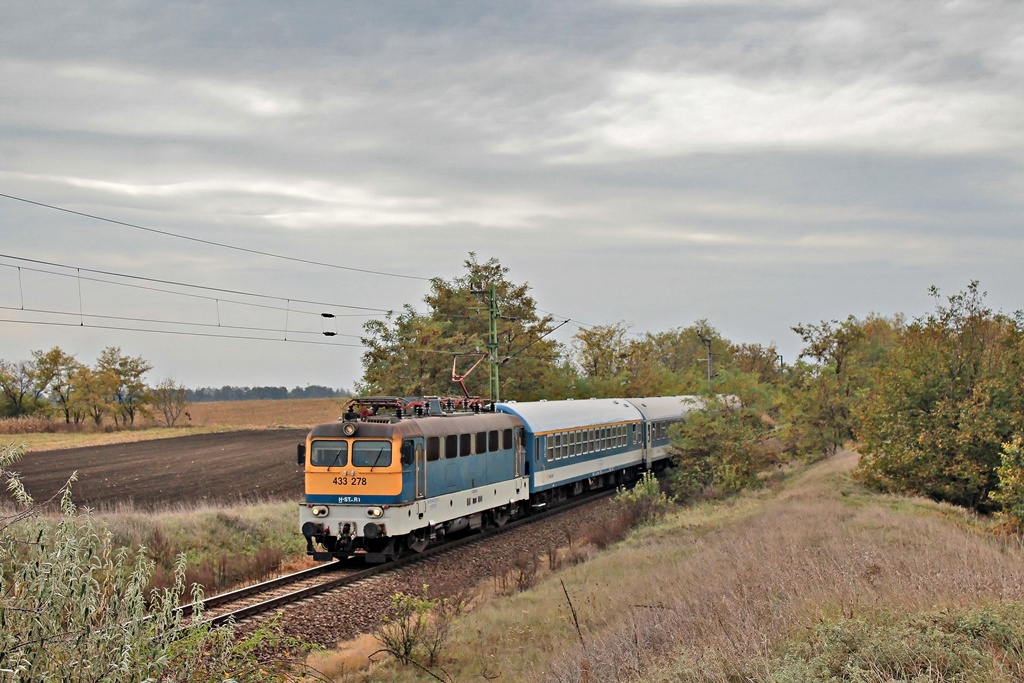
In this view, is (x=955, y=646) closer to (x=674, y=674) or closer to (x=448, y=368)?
(x=674, y=674)

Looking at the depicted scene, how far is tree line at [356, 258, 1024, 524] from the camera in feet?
94.9

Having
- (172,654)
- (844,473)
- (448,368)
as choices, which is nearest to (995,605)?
(172,654)

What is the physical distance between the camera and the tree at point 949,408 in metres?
28.7

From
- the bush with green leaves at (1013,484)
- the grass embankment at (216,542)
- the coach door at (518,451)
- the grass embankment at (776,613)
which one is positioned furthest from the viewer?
the coach door at (518,451)

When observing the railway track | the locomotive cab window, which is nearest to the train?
the locomotive cab window

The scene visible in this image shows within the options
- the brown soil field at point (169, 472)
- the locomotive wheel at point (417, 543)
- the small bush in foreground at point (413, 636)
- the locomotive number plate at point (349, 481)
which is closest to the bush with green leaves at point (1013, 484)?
the locomotive wheel at point (417, 543)

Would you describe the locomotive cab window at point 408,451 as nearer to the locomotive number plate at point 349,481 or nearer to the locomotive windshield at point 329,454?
the locomotive number plate at point 349,481

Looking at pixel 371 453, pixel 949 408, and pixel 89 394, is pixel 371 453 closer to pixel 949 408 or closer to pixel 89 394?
pixel 949 408

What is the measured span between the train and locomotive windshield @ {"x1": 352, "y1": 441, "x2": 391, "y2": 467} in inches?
0.8

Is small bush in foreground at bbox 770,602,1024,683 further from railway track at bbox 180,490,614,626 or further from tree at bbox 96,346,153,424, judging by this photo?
tree at bbox 96,346,153,424

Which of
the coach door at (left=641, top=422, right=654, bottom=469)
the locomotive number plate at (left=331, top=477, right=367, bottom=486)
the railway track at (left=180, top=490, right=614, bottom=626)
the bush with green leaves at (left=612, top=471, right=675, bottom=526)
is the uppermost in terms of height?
the locomotive number plate at (left=331, top=477, right=367, bottom=486)

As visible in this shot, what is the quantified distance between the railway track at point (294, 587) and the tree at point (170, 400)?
62.9 m

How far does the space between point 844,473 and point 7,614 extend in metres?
33.6

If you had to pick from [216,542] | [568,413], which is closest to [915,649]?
[216,542]
